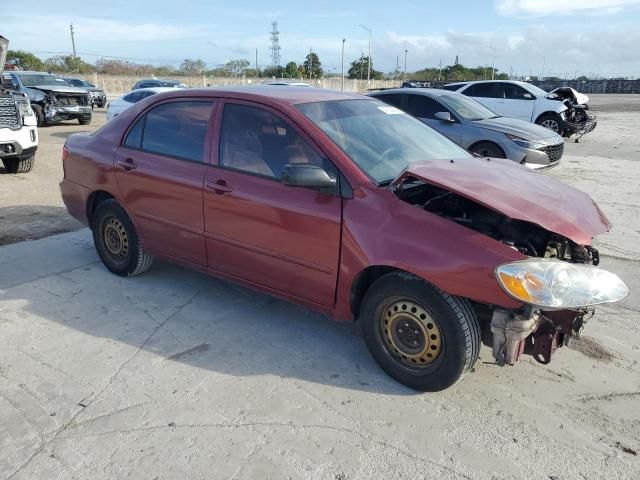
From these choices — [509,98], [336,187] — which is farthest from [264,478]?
[509,98]

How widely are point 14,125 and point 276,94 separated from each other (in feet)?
23.0

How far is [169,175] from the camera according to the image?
4.13m

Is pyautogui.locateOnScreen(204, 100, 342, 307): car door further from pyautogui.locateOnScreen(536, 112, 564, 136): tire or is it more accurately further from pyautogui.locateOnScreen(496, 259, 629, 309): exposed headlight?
pyautogui.locateOnScreen(536, 112, 564, 136): tire

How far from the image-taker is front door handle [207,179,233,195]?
375 centimetres

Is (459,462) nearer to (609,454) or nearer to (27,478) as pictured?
(609,454)

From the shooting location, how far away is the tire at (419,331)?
9.52ft

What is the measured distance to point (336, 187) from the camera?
3246mm

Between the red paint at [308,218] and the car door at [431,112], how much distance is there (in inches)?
229

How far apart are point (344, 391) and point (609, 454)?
141 centimetres

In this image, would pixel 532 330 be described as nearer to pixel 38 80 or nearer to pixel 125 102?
pixel 125 102

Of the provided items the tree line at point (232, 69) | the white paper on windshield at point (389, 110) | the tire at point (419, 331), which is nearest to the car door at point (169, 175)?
the white paper on windshield at point (389, 110)

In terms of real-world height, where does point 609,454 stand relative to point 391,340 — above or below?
below

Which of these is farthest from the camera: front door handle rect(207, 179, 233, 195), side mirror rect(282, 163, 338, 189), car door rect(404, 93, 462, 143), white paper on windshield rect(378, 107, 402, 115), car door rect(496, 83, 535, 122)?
car door rect(496, 83, 535, 122)

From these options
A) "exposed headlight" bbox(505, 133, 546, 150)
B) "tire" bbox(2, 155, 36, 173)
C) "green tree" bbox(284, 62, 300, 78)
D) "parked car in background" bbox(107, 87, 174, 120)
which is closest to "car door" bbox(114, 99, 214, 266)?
"tire" bbox(2, 155, 36, 173)
